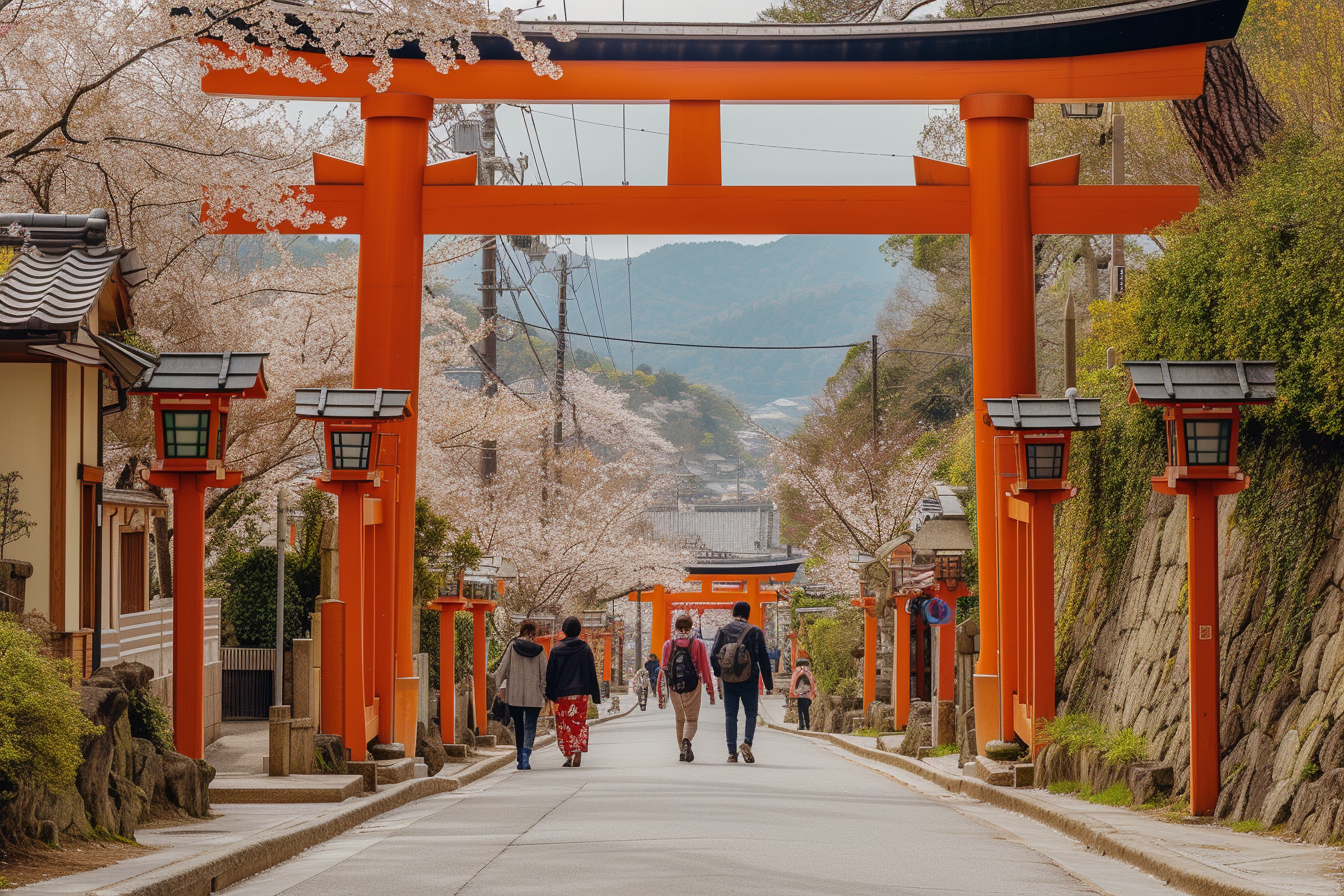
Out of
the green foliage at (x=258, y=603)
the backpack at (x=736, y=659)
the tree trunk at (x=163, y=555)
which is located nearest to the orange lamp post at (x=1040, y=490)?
the backpack at (x=736, y=659)

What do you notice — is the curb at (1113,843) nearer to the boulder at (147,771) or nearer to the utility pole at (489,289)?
the boulder at (147,771)

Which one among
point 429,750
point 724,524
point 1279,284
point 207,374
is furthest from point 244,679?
point 724,524

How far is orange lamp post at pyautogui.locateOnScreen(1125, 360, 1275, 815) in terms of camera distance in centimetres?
851

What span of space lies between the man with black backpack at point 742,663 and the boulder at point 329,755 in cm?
455

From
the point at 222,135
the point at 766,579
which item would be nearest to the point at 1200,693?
the point at 222,135

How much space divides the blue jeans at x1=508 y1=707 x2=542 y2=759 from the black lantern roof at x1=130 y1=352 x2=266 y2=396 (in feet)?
21.9

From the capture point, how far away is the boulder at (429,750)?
13977 mm

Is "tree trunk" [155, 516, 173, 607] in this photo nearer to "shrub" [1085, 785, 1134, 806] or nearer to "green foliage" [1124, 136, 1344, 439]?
"shrub" [1085, 785, 1134, 806]

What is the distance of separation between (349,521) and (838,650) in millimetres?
22255

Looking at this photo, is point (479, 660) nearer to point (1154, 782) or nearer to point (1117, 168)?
point (1117, 168)

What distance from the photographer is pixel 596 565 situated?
32.4m

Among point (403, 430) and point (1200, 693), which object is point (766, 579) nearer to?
point (403, 430)

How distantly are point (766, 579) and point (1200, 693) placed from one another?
52927mm

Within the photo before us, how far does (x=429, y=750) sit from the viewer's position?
1399 centimetres
